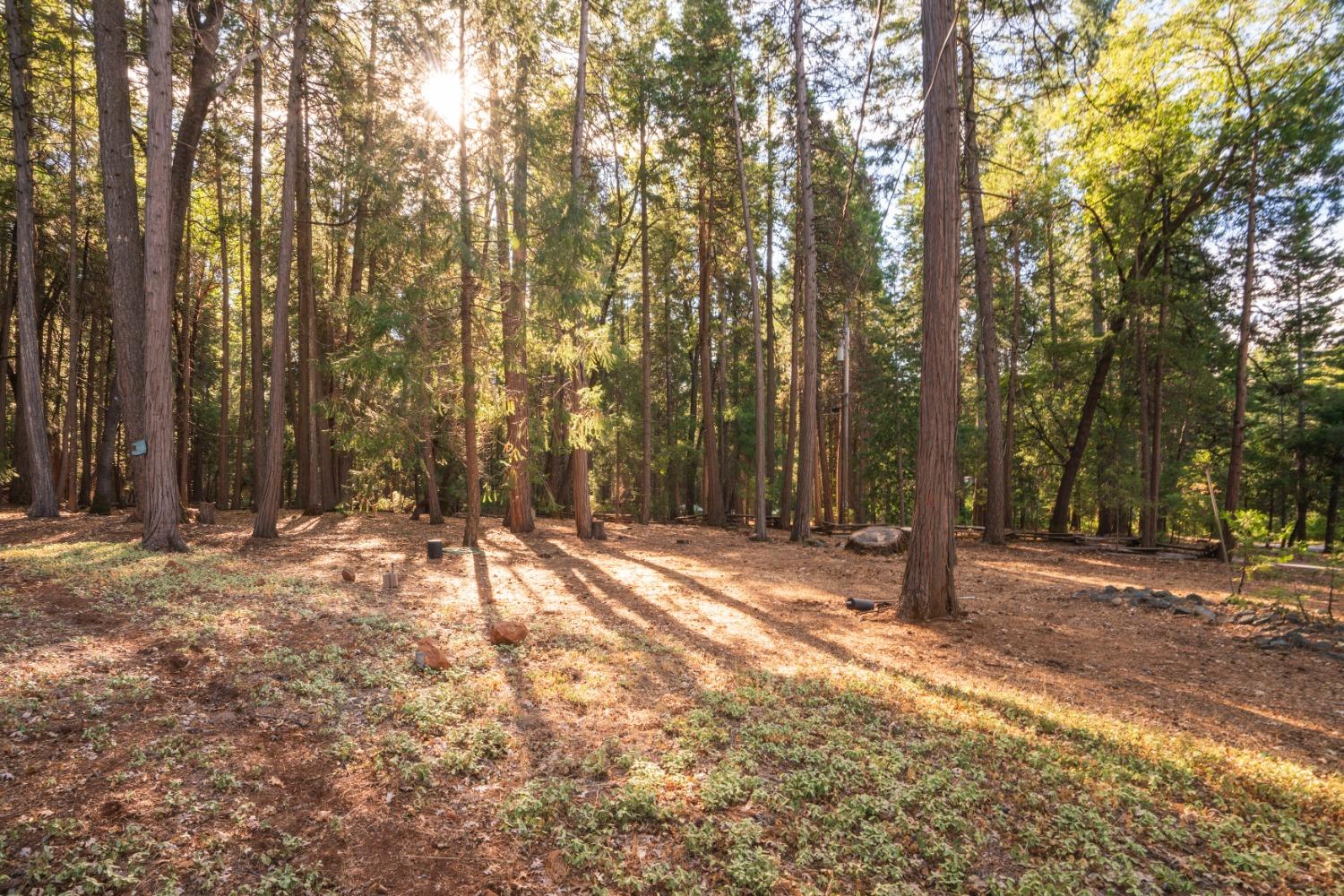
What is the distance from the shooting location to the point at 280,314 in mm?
11148

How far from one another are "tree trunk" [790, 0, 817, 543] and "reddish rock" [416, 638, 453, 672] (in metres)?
12.2

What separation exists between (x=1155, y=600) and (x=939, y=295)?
6.05 meters

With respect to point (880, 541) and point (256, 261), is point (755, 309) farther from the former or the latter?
point (256, 261)

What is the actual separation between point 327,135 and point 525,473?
8.71m

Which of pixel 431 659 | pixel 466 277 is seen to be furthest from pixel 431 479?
pixel 431 659

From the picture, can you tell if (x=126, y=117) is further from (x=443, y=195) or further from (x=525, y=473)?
(x=525, y=473)

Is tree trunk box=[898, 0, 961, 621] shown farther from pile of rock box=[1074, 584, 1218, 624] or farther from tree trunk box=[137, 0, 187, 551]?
tree trunk box=[137, 0, 187, 551]

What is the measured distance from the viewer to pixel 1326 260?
16.9 meters

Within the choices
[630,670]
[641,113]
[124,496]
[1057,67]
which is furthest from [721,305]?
[124,496]

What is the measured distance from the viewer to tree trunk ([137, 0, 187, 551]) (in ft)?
26.9

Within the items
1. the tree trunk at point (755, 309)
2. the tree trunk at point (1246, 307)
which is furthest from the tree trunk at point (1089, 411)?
the tree trunk at point (755, 309)

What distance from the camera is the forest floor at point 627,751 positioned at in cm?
262

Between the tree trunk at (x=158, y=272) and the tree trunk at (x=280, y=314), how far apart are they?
7.80 ft

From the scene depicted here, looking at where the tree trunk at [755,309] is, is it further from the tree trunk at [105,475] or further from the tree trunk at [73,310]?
the tree trunk at [105,475]
